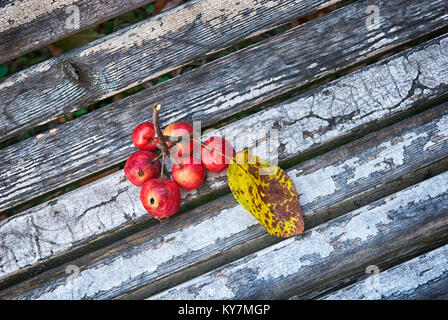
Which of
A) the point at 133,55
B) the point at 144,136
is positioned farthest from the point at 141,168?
the point at 133,55

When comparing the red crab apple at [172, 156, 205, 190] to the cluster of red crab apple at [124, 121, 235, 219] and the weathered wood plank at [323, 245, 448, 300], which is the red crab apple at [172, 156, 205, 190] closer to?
the cluster of red crab apple at [124, 121, 235, 219]

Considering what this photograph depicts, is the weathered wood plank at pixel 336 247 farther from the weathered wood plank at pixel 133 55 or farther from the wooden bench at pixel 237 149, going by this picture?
the weathered wood plank at pixel 133 55

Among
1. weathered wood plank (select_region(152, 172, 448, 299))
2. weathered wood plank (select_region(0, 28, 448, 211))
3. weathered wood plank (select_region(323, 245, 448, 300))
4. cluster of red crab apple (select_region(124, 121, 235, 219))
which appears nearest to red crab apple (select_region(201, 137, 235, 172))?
cluster of red crab apple (select_region(124, 121, 235, 219))

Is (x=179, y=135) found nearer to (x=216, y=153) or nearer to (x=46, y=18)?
(x=216, y=153)

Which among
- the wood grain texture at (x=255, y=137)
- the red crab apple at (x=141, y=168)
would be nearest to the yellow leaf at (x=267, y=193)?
the wood grain texture at (x=255, y=137)
